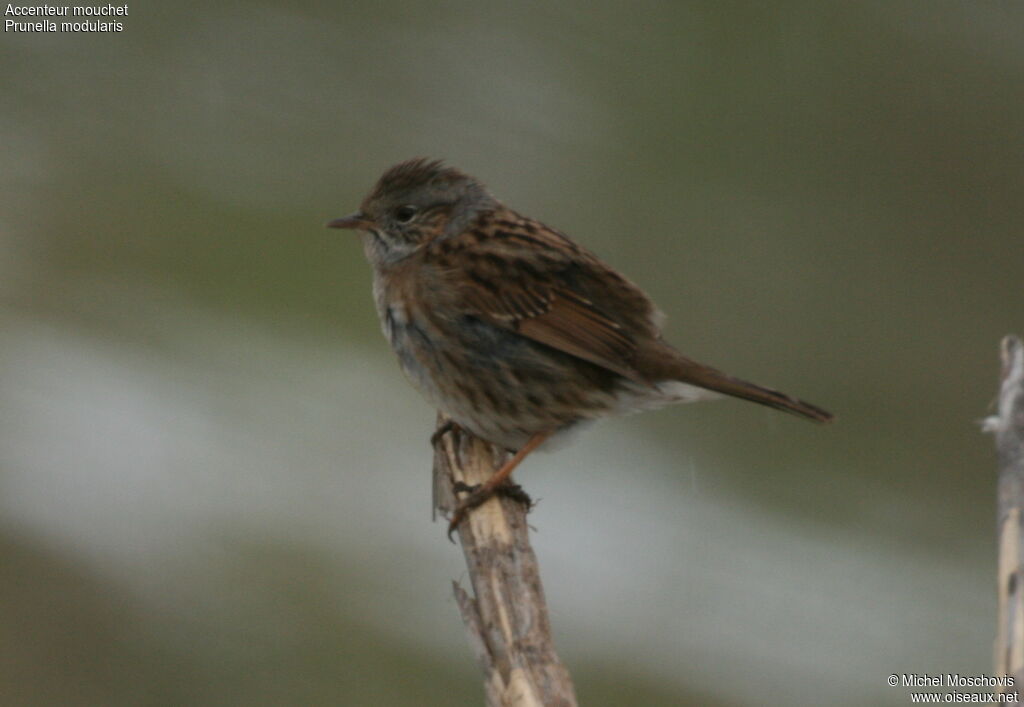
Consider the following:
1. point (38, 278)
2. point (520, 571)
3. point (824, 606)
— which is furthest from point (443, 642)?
point (38, 278)

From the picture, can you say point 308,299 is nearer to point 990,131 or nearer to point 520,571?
point 990,131

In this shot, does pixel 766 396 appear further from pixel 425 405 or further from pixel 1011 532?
pixel 425 405

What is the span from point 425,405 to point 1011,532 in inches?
322

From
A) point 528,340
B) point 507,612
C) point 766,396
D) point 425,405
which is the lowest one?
point 507,612

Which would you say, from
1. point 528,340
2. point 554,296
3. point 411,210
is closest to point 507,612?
point 528,340

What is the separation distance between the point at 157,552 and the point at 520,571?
470 cm

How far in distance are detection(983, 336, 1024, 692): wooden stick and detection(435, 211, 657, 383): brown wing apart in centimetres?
235

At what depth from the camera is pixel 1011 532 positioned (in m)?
3.57

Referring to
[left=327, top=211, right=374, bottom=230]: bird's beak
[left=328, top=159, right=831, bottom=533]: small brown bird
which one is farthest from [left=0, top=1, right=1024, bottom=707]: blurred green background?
[left=327, top=211, right=374, bottom=230]: bird's beak

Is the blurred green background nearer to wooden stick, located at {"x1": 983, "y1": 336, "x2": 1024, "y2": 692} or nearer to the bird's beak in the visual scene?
the bird's beak

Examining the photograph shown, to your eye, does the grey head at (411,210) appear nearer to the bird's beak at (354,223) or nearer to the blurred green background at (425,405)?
the bird's beak at (354,223)

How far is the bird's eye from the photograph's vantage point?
658cm

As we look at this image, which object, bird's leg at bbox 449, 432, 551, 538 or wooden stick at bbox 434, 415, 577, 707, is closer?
wooden stick at bbox 434, 415, 577, 707

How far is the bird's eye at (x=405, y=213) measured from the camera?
6.58m
